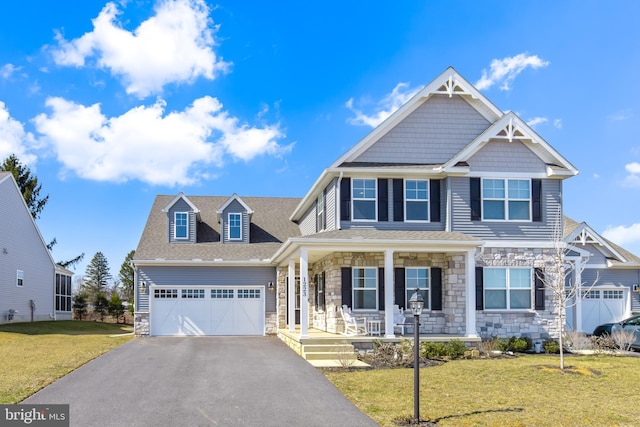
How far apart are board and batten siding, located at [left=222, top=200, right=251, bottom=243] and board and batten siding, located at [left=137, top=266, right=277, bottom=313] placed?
196cm

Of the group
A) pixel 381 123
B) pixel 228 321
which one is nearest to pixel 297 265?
pixel 228 321

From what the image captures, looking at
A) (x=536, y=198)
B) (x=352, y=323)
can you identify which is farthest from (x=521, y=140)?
(x=352, y=323)

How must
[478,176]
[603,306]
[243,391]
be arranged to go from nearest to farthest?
[243,391] < [478,176] < [603,306]

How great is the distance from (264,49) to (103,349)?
33.8 ft

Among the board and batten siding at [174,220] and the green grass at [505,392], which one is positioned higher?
the board and batten siding at [174,220]

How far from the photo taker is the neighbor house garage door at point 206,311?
2505 cm

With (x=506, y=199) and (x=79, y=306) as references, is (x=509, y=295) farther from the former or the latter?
(x=79, y=306)

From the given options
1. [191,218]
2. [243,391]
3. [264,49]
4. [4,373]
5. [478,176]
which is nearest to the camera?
[243,391]

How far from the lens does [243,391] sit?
1188cm

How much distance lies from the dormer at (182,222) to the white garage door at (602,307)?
1615 cm

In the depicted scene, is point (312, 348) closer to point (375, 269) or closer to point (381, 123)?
point (375, 269)

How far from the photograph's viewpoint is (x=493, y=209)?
65.7ft

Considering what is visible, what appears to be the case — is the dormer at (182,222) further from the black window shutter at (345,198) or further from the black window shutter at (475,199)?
the black window shutter at (475,199)

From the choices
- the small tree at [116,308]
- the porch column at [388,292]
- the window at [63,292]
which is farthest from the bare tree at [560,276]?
the small tree at [116,308]
